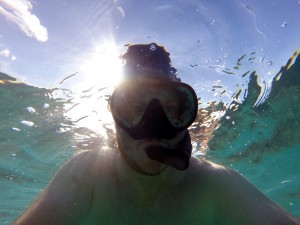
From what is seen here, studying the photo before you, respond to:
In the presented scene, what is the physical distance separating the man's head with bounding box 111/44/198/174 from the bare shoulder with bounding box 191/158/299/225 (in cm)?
69

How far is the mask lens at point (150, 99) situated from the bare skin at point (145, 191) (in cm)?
29

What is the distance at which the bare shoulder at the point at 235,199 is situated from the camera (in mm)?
2719

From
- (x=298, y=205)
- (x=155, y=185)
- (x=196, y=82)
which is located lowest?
(x=298, y=205)

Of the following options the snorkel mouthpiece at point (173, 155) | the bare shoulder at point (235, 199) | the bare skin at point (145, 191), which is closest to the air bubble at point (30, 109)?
the bare skin at point (145, 191)

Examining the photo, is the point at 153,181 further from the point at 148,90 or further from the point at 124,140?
the point at 148,90

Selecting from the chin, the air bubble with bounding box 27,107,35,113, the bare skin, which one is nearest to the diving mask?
the bare skin

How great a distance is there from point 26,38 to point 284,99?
386 inches

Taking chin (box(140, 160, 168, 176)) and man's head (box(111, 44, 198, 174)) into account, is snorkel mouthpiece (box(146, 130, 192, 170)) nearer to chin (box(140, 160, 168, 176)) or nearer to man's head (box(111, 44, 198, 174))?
man's head (box(111, 44, 198, 174))

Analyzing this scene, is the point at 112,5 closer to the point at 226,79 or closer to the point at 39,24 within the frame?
the point at 39,24

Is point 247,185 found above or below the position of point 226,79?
below

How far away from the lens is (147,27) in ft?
22.4

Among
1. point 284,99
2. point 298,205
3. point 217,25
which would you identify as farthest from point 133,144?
point 298,205

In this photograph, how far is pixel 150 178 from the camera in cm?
345

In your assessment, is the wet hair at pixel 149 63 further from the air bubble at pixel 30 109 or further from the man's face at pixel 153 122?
the air bubble at pixel 30 109
